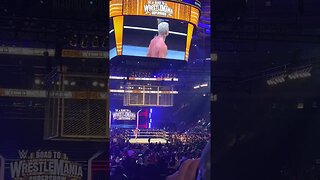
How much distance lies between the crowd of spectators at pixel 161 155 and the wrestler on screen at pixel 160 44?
1.03m

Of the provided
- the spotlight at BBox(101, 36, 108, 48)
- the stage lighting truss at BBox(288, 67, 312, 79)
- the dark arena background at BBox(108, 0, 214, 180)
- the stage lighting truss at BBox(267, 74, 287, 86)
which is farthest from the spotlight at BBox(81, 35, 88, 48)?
the stage lighting truss at BBox(288, 67, 312, 79)

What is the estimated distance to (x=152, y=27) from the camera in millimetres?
5488

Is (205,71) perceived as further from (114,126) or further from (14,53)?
(14,53)

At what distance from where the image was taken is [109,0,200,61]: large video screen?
17.7 feet

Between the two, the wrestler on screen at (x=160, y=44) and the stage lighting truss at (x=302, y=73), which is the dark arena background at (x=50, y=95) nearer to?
the wrestler on screen at (x=160, y=44)

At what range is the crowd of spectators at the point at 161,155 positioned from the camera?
555cm

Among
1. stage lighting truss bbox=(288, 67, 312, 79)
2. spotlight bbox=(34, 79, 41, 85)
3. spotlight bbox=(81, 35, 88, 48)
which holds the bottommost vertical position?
spotlight bbox=(34, 79, 41, 85)

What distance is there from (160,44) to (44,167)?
1.99 metres

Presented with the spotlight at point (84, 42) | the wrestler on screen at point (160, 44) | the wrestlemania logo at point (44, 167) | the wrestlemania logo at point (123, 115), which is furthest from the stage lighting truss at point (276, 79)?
the wrestlemania logo at point (44, 167)

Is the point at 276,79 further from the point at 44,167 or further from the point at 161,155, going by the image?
the point at 44,167

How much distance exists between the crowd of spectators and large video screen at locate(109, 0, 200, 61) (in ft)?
3.44

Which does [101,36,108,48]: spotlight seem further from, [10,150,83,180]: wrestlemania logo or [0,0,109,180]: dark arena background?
[10,150,83,180]: wrestlemania logo

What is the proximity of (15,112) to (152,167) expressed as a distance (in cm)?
184

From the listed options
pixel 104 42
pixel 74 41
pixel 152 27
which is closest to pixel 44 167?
pixel 74 41
